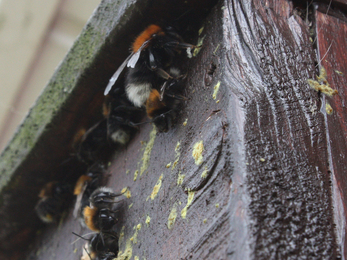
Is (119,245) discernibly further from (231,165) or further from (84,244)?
(231,165)

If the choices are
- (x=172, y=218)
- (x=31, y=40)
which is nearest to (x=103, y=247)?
(x=172, y=218)

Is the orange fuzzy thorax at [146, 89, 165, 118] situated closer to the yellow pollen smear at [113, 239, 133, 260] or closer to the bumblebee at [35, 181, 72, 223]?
the yellow pollen smear at [113, 239, 133, 260]

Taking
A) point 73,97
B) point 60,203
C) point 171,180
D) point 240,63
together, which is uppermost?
point 240,63

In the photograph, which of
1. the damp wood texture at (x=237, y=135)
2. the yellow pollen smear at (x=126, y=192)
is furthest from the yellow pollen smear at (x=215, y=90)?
the yellow pollen smear at (x=126, y=192)

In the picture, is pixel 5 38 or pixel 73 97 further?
pixel 5 38

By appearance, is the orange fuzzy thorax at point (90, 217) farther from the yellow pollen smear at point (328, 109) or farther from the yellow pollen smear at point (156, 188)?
the yellow pollen smear at point (328, 109)

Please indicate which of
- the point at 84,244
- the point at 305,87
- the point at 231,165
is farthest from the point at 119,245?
the point at 305,87
